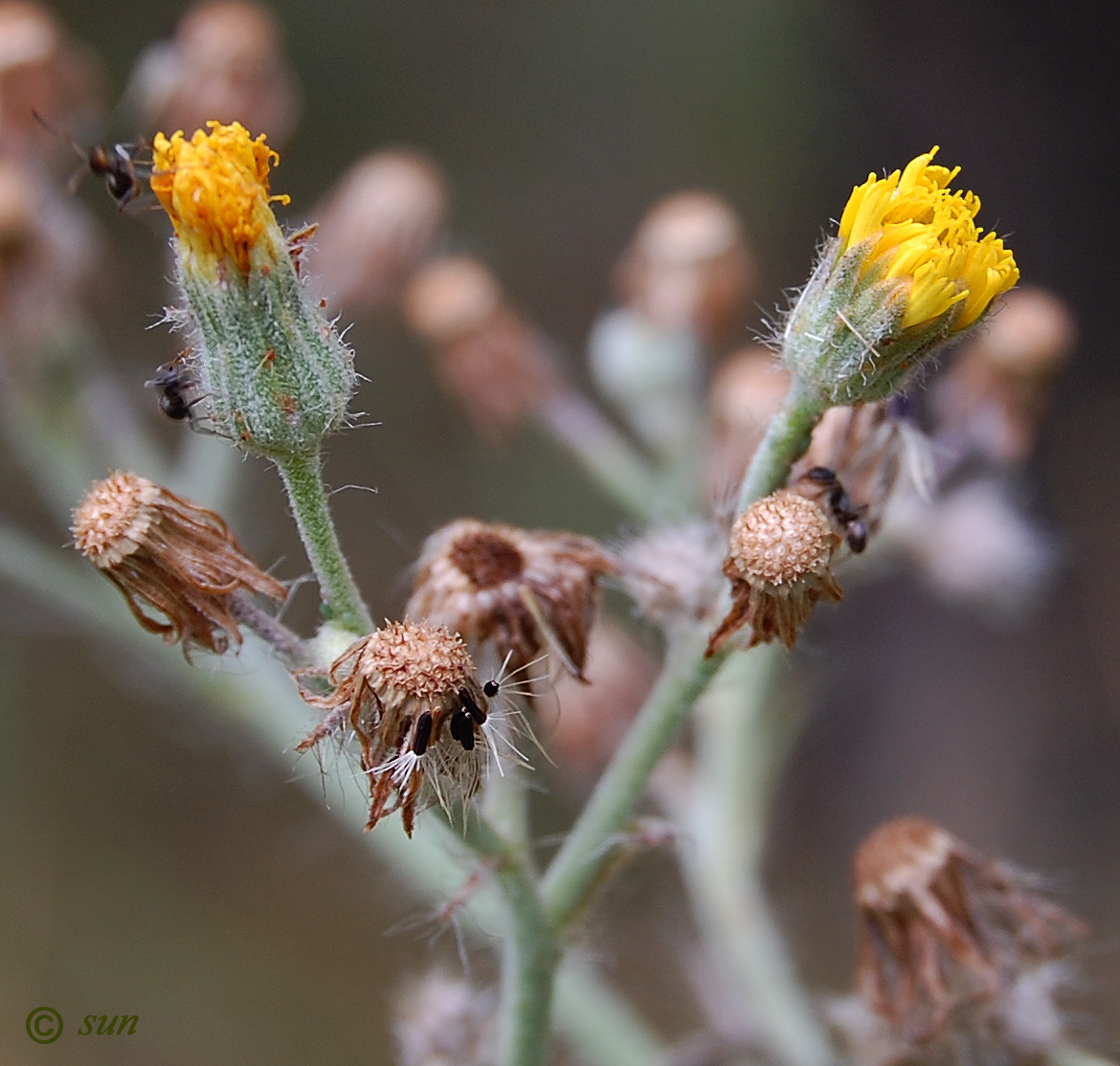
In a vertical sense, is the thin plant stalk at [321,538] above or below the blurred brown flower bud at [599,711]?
below

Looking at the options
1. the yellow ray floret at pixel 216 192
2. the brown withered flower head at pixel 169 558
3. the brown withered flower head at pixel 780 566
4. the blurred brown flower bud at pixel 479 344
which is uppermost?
the blurred brown flower bud at pixel 479 344

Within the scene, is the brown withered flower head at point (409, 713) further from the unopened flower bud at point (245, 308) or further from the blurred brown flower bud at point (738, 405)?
the blurred brown flower bud at point (738, 405)

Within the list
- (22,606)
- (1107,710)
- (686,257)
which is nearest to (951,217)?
(686,257)

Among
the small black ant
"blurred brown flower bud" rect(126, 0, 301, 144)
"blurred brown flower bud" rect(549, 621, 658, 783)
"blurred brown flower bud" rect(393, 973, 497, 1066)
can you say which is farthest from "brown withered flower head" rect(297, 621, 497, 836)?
"blurred brown flower bud" rect(126, 0, 301, 144)

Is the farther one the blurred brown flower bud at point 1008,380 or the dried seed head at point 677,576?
the blurred brown flower bud at point 1008,380

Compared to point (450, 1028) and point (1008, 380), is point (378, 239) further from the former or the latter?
point (450, 1028)

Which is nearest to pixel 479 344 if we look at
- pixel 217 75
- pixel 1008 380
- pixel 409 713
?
pixel 217 75

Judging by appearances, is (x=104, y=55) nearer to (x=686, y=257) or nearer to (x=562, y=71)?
(x=562, y=71)

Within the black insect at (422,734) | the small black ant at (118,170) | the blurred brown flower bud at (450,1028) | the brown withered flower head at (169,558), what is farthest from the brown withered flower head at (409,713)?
the small black ant at (118,170)
